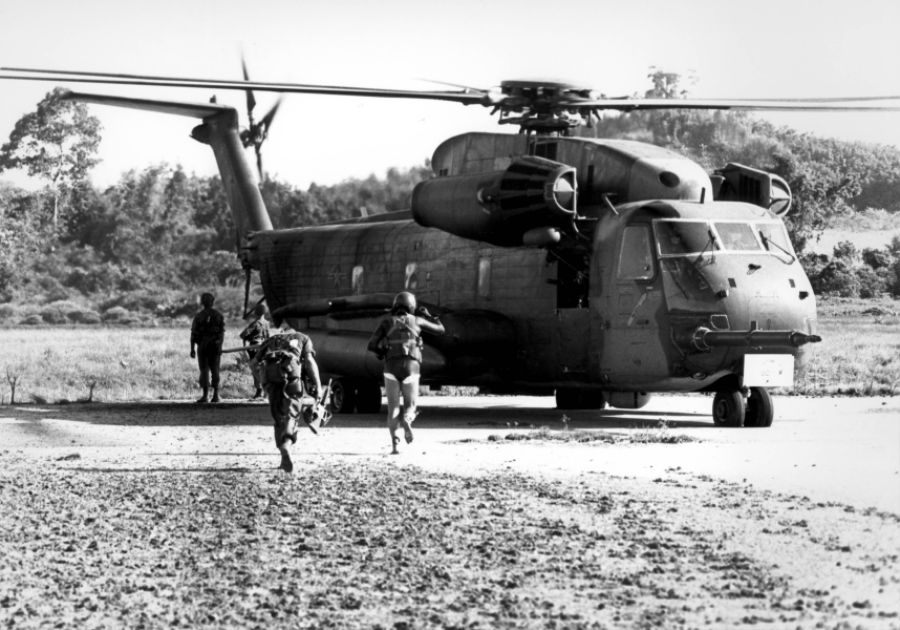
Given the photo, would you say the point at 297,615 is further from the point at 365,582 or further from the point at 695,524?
the point at 695,524

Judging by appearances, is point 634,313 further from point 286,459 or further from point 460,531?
point 460,531

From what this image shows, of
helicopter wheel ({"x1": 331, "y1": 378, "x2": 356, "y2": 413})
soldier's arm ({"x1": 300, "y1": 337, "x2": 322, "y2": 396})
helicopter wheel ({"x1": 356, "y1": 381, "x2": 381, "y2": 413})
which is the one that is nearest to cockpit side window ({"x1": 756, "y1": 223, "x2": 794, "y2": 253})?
helicopter wheel ({"x1": 356, "y1": 381, "x2": 381, "y2": 413})

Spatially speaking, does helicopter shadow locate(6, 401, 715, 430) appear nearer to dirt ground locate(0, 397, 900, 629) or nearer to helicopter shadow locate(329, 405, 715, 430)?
helicopter shadow locate(329, 405, 715, 430)

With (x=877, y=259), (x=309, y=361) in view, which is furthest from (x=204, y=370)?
(x=877, y=259)

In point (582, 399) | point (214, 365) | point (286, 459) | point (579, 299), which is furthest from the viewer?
point (214, 365)

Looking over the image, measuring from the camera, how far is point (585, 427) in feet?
71.7

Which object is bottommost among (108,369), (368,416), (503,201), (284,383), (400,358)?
(368,416)

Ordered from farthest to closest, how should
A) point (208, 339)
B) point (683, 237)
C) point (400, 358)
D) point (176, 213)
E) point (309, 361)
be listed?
point (176, 213)
point (208, 339)
point (683, 237)
point (400, 358)
point (309, 361)

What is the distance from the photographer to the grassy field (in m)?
30.9

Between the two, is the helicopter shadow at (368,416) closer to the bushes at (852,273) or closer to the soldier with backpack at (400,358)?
the soldier with backpack at (400,358)

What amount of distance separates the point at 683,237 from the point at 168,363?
20.0 m

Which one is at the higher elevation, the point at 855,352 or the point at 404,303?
the point at 855,352

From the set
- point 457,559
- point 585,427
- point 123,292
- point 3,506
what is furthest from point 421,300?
point 123,292

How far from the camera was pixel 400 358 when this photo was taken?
18438 millimetres
